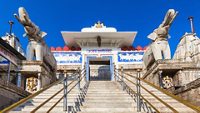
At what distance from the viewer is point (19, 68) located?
31.0 ft

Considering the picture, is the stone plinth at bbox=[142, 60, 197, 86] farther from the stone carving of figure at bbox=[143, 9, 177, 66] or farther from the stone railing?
the stone railing

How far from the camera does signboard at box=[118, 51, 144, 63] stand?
664 inches

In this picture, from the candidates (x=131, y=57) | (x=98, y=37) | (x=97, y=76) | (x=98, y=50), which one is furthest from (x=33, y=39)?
(x=97, y=76)

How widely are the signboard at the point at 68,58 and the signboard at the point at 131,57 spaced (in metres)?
Result: 2.87

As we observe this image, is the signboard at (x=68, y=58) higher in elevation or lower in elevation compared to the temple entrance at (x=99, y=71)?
higher

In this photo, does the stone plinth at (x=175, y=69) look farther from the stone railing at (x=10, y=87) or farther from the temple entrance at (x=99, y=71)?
the temple entrance at (x=99, y=71)

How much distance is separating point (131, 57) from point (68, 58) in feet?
14.3

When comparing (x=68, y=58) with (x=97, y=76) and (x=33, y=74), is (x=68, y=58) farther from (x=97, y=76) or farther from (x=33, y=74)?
(x=33, y=74)

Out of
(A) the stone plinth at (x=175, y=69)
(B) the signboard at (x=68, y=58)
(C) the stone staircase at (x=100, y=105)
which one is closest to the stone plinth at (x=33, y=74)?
(C) the stone staircase at (x=100, y=105)

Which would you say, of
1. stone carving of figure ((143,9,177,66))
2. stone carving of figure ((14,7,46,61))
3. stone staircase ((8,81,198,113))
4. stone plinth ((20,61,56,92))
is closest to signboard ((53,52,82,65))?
stone carving of figure ((14,7,46,61))

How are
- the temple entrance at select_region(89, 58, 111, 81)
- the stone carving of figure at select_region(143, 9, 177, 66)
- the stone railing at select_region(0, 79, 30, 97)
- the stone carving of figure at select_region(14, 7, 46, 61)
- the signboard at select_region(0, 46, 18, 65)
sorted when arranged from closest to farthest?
the stone railing at select_region(0, 79, 30, 97), the signboard at select_region(0, 46, 18, 65), the stone carving of figure at select_region(14, 7, 46, 61), the stone carving of figure at select_region(143, 9, 177, 66), the temple entrance at select_region(89, 58, 111, 81)

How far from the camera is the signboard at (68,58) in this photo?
55.1ft

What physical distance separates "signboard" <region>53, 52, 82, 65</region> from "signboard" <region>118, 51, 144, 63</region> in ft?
9.41

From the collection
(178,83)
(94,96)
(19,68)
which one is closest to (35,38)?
(19,68)
